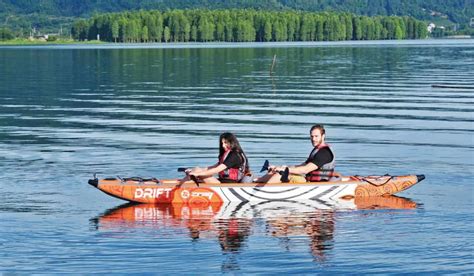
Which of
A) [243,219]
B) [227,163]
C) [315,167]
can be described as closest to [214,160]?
[227,163]

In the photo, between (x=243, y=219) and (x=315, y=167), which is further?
(x=315, y=167)

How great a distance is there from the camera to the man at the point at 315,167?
1070 inches

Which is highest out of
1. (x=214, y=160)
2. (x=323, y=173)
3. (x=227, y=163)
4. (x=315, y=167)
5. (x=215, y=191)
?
(x=227, y=163)

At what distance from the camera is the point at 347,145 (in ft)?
127

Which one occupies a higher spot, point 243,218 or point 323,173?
point 323,173

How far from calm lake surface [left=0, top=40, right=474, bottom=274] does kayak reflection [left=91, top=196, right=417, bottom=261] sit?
72 mm

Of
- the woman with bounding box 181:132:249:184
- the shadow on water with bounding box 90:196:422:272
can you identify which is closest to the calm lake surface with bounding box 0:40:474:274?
Result: the shadow on water with bounding box 90:196:422:272

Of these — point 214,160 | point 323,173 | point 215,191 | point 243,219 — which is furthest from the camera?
point 214,160

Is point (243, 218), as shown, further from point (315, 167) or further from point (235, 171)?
point (315, 167)

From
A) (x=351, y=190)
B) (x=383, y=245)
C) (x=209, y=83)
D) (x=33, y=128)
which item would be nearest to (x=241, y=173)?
(x=351, y=190)

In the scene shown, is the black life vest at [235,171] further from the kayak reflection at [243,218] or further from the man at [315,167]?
the kayak reflection at [243,218]

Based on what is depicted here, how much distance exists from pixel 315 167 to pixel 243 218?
2876mm

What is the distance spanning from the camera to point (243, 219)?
25.5m

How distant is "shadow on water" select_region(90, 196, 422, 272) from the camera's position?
912 inches
